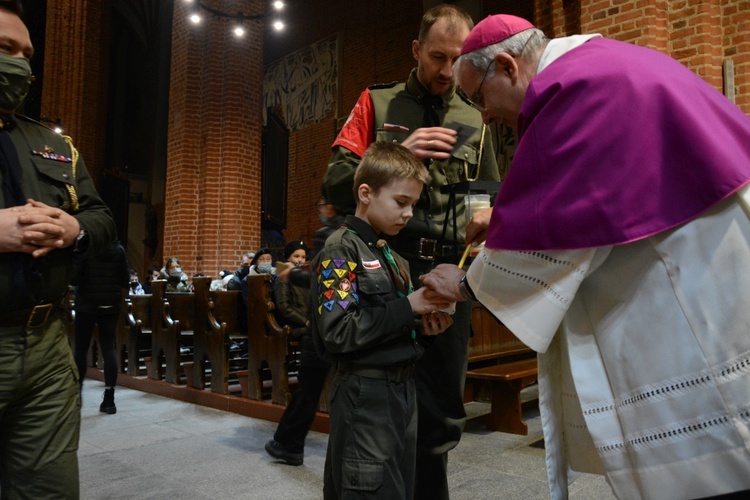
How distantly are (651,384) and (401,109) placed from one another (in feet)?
4.47

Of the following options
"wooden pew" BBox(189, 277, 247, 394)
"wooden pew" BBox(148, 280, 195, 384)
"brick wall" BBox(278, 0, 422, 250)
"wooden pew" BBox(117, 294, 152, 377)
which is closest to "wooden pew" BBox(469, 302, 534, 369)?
"wooden pew" BBox(189, 277, 247, 394)

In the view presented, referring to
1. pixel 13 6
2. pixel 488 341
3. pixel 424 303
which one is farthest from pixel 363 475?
pixel 488 341

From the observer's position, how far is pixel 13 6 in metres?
1.77

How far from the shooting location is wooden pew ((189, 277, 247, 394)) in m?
5.16

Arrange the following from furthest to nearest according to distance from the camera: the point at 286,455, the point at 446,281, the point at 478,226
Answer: the point at 286,455, the point at 478,226, the point at 446,281

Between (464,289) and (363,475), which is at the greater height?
(464,289)

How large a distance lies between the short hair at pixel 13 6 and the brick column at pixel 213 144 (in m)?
7.35

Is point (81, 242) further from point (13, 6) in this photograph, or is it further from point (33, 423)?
point (13, 6)

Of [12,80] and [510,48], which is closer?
[510,48]

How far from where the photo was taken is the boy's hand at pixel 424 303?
1651 millimetres

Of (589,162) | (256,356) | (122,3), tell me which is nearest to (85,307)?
(256,356)

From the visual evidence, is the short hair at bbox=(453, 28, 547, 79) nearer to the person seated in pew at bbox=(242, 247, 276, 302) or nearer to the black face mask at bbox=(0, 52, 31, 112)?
the black face mask at bbox=(0, 52, 31, 112)

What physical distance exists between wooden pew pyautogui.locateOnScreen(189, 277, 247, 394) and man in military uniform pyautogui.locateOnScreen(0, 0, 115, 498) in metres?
3.39

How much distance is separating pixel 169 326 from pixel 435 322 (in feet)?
15.3
